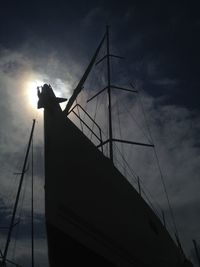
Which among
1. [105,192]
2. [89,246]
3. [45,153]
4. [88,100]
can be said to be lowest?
[89,246]

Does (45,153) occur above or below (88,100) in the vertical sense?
below

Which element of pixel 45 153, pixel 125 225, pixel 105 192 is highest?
pixel 45 153

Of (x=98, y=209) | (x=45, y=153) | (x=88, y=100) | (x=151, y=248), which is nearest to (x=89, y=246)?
(x=98, y=209)

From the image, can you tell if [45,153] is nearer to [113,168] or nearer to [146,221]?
[113,168]

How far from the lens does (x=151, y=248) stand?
896cm

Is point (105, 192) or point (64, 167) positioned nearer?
point (64, 167)

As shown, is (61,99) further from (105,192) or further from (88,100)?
(88,100)

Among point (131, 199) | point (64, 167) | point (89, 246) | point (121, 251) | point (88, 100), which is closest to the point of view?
point (89, 246)

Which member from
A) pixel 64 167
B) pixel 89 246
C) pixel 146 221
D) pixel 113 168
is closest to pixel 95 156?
pixel 113 168

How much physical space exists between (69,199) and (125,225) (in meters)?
2.28

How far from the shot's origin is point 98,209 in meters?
→ 6.62

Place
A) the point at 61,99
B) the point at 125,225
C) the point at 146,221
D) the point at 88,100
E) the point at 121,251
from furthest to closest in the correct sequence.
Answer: the point at 88,100 → the point at 146,221 → the point at 61,99 → the point at 125,225 → the point at 121,251

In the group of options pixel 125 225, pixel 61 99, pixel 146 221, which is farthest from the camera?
pixel 146 221

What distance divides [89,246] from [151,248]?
12.4ft
